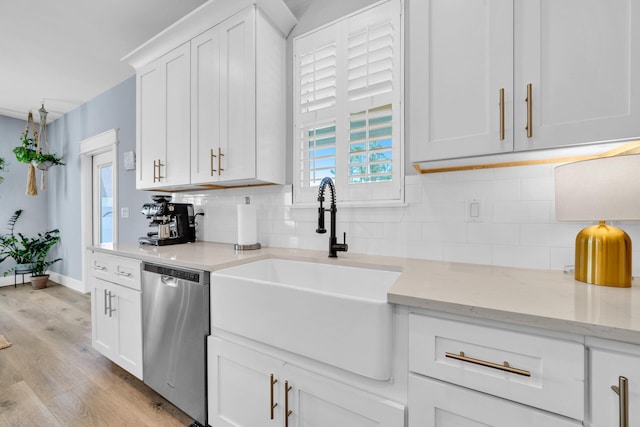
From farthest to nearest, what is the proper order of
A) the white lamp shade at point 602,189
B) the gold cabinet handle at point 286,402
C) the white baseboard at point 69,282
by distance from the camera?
the white baseboard at point 69,282 < the gold cabinet handle at point 286,402 < the white lamp shade at point 602,189

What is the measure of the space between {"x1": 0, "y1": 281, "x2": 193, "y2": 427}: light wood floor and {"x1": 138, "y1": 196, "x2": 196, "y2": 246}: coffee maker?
0.98 metres

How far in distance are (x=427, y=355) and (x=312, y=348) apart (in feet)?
1.30

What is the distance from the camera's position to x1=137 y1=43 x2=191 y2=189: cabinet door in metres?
1.99

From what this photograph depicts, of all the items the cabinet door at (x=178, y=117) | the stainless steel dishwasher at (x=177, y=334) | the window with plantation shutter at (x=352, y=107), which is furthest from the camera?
the cabinet door at (x=178, y=117)

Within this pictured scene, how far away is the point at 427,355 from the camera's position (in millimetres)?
809

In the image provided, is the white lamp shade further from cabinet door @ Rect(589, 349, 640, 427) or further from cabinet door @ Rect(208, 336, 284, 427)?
cabinet door @ Rect(208, 336, 284, 427)

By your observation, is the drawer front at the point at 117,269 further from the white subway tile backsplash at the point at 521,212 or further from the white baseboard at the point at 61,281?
the white baseboard at the point at 61,281

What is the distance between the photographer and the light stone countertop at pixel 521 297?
0.63 meters

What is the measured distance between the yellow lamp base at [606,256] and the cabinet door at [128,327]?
2176 mm

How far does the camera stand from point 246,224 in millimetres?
1826

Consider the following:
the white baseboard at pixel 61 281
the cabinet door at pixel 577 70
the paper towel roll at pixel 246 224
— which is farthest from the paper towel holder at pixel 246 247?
the white baseboard at pixel 61 281

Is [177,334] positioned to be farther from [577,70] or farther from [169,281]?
[577,70]

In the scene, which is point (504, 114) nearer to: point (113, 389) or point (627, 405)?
point (627, 405)

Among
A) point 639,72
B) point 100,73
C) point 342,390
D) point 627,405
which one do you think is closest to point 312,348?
point 342,390
